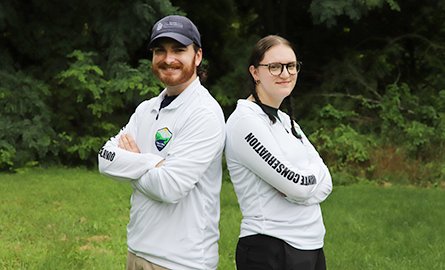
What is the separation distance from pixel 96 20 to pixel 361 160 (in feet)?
15.9

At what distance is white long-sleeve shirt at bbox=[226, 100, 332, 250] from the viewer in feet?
7.72

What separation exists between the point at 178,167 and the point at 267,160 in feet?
1.12

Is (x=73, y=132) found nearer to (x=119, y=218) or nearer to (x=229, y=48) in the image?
(x=229, y=48)

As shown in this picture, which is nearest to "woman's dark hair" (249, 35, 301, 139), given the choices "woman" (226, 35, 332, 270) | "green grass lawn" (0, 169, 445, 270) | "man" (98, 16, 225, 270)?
"woman" (226, 35, 332, 270)

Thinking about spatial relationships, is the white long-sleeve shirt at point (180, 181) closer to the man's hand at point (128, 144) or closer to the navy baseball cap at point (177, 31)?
the man's hand at point (128, 144)

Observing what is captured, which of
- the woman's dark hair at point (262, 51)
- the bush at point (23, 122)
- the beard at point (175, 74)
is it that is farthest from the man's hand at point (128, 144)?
the bush at point (23, 122)

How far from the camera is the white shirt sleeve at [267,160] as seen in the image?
234 cm

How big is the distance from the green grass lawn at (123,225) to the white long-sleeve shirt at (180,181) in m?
2.51

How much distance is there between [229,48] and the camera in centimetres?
1079

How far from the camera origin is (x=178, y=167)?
92.1 inches


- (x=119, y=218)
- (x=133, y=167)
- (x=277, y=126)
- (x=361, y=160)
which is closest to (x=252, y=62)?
(x=277, y=126)

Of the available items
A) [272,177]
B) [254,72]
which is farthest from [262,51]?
[272,177]

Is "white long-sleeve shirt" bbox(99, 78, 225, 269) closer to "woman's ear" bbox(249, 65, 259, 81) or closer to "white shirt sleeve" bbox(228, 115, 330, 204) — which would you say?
"white shirt sleeve" bbox(228, 115, 330, 204)

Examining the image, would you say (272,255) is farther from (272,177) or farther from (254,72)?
(254,72)
